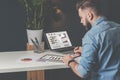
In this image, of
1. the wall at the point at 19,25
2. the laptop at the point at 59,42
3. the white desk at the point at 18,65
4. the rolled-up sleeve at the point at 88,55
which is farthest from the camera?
the wall at the point at 19,25

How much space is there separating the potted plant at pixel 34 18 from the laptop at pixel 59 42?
5.0 inches

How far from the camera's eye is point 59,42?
322 centimetres

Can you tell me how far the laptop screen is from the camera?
3.20 m

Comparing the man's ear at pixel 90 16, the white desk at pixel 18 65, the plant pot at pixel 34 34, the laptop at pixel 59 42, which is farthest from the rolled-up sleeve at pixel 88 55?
the plant pot at pixel 34 34

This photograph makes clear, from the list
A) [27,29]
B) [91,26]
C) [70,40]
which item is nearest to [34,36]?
[27,29]

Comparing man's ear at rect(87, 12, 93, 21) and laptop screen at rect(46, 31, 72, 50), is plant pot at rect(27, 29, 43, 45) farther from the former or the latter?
man's ear at rect(87, 12, 93, 21)

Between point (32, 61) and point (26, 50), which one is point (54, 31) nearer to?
point (26, 50)

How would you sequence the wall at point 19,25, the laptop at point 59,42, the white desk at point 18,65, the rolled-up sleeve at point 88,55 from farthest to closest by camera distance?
the wall at point 19,25 < the laptop at point 59,42 < the white desk at point 18,65 < the rolled-up sleeve at point 88,55

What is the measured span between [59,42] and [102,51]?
1.18 meters

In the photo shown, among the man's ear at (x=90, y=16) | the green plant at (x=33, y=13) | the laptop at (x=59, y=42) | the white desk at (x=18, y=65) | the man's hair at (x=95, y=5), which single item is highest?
the green plant at (x=33, y=13)

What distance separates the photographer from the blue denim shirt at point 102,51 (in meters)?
2.07

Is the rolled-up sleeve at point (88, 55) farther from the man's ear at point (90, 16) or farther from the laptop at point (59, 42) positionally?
the laptop at point (59, 42)

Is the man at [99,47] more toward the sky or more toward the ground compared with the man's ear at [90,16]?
more toward the ground

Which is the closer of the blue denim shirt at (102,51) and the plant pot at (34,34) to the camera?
the blue denim shirt at (102,51)
